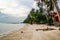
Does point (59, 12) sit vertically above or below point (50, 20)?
above

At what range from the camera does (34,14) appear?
76562mm

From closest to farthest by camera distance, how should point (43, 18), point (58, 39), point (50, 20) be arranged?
1. point (58, 39)
2. point (50, 20)
3. point (43, 18)

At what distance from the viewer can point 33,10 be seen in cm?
8100

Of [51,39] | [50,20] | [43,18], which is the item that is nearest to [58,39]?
[51,39]

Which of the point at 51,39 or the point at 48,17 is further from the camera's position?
the point at 48,17

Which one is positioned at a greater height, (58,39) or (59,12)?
(59,12)

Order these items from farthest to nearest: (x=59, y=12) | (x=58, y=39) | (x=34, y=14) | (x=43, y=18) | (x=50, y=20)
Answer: (x=34, y=14)
(x=43, y=18)
(x=50, y=20)
(x=58, y=39)
(x=59, y=12)

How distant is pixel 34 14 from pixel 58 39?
205 ft

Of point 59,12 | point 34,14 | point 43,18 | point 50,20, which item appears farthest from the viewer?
point 34,14

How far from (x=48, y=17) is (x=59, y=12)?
4448 centimetres

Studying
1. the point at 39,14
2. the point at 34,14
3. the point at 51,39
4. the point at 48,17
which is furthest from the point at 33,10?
the point at 51,39

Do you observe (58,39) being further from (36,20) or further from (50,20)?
(36,20)

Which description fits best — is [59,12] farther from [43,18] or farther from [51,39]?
[43,18]

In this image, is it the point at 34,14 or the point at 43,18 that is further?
the point at 34,14
